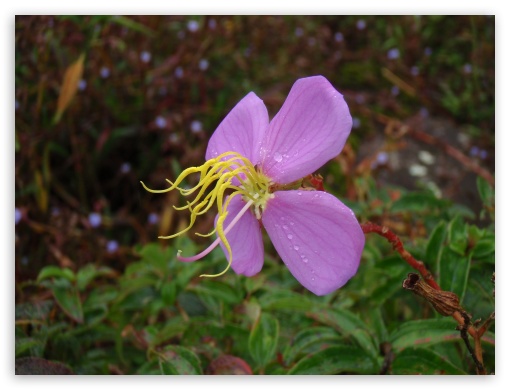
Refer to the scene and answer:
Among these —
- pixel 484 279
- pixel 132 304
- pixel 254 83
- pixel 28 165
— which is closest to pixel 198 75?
pixel 254 83

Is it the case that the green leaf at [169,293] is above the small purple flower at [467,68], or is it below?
below

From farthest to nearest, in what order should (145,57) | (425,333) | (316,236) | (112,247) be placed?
(145,57) < (112,247) < (425,333) < (316,236)

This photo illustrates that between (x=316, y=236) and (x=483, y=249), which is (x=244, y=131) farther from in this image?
(x=483, y=249)

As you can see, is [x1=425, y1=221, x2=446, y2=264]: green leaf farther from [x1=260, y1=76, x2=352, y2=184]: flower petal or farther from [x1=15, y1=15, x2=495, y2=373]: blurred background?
[x1=260, y1=76, x2=352, y2=184]: flower petal

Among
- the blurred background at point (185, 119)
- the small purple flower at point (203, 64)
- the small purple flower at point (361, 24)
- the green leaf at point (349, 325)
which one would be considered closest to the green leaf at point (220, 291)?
the blurred background at point (185, 119)

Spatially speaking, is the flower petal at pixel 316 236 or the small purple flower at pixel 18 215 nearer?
the flower petal at pixel 316 236

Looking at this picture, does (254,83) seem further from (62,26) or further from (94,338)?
(94,338)

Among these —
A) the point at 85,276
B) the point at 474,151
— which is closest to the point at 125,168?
the point at 85,276

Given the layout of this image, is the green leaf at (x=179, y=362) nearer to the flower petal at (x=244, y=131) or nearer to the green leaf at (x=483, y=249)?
the flower petal at (x=244, y=131)
